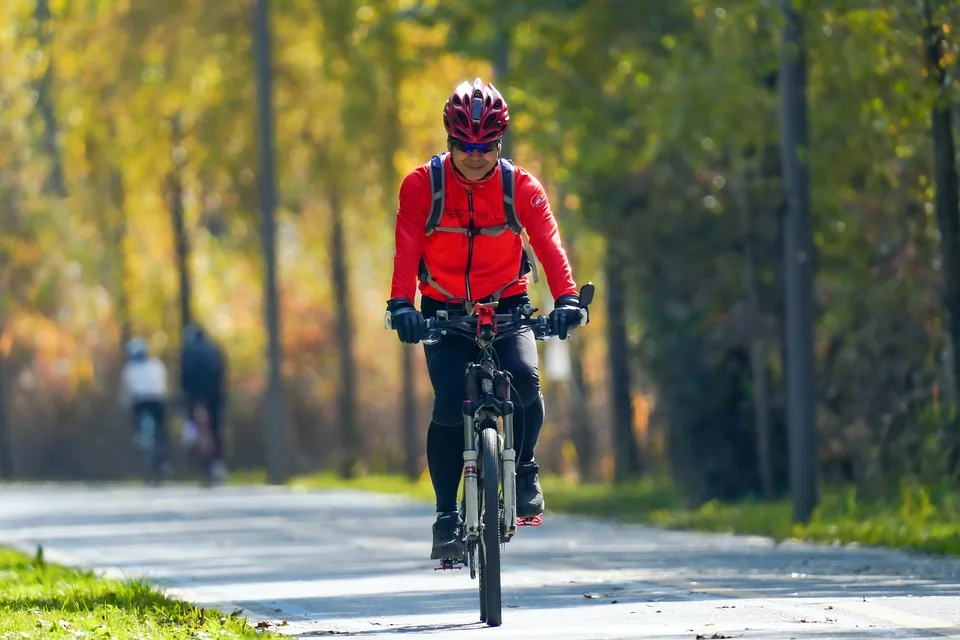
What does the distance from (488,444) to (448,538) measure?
52 cm

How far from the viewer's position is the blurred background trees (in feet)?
69.5

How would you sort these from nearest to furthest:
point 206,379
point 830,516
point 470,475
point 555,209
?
point 470,475
point 830,516
point 206,379
point 555,209

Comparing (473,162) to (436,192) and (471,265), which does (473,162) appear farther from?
(471,265)

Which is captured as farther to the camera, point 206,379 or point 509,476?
point 206,379

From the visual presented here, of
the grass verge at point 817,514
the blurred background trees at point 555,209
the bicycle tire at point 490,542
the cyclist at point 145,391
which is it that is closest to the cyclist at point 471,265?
the bicycle tire at point 490,542

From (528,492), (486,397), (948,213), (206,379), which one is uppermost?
(948,213)

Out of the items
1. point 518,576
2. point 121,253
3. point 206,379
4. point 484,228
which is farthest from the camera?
point 121,253

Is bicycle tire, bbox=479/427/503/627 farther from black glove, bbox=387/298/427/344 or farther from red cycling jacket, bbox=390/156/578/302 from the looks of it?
red cycling jacket, bbox=390/156/578/302

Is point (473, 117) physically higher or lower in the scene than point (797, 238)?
lower

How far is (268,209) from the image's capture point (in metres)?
30.4

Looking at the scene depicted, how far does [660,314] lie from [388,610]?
1393 cm

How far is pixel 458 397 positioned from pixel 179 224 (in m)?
28.0

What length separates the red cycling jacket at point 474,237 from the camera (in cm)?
1031

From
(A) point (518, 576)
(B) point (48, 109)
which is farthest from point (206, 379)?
(A) point (518, 576)
